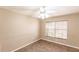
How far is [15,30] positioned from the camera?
2104mm

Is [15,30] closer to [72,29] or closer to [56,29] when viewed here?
[56,29]

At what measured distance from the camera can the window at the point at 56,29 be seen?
A: 2.04 metres

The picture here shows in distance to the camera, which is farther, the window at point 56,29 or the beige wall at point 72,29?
the beige wall at point 72,29

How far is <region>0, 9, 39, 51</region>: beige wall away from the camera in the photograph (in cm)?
174

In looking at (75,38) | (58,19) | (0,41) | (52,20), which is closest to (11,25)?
(0,41)

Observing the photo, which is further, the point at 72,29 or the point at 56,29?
the point at 72,29

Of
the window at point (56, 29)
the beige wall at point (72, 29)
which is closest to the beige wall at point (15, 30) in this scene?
the window at point (56, 29)

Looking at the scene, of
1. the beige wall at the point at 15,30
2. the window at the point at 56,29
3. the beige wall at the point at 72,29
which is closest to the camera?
the beige wall at the point at 15,30

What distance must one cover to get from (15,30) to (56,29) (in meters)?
1.36

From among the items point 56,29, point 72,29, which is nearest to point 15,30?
point 56,29

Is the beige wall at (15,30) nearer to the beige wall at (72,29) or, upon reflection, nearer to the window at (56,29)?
the window at (56,29)

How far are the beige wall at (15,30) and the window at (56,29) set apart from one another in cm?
53

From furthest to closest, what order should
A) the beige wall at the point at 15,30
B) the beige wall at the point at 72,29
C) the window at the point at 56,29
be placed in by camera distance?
1. the beige wall at the point at 72,29
2. the window at the point at 56,29
3. the beige wall at the point at 15,30

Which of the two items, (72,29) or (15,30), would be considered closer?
(15,30)
